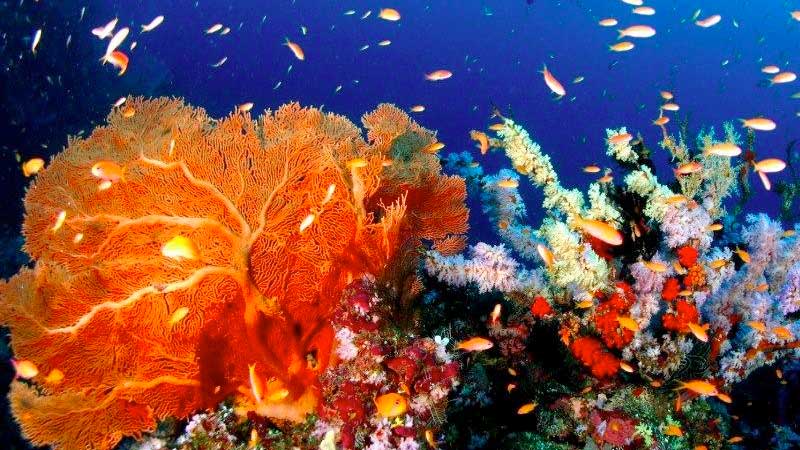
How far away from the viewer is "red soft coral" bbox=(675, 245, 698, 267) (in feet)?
20.4

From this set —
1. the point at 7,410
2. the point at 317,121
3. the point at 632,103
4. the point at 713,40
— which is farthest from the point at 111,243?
the point at 713,40

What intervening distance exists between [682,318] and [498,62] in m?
119

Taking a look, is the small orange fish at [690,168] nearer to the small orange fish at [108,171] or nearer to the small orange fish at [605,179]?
the small orange fish at [605,179]

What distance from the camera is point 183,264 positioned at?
4.38m

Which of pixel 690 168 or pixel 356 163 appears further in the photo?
pixel 690 168

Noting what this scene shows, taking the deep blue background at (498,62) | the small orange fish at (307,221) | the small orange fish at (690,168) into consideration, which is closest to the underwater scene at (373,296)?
the small orange fish at (307,221)

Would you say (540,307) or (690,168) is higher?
(690,168)

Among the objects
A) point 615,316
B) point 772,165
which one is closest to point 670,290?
point 615,316

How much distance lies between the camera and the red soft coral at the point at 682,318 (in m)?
5.94

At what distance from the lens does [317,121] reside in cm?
511

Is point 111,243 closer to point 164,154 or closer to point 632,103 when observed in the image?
point 164,154

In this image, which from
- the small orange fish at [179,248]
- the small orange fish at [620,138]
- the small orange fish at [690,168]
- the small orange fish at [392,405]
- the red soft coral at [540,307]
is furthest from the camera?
the small orange fish at [620,138]

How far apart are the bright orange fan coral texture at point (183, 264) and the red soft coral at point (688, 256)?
13.0 ft

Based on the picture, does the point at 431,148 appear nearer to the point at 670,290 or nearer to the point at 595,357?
the point at 595,357
